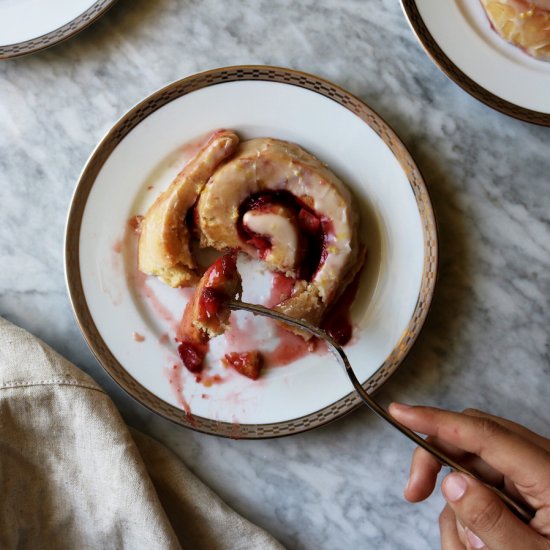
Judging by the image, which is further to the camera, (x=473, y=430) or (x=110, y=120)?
(x=110, y=120)

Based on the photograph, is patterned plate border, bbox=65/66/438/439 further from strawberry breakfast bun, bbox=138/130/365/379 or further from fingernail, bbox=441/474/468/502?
fingernail, bbox=441/474/468/502

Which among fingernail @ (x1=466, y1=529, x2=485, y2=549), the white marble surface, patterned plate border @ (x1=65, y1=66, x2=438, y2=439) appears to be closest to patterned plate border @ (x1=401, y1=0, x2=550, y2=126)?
the white marble surface

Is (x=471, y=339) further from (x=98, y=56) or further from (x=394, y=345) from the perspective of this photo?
(x=98, y=56)

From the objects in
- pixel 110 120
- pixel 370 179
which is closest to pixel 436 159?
pixel 370 179

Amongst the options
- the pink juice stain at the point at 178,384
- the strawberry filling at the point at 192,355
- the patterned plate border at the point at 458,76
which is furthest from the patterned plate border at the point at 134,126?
the patterned plate border at the point at 458,76

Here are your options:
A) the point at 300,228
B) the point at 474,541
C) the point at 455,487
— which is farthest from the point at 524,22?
the point at 474,541

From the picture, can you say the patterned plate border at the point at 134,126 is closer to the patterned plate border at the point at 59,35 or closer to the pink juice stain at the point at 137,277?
the pink juice stain at the point at 137,277
